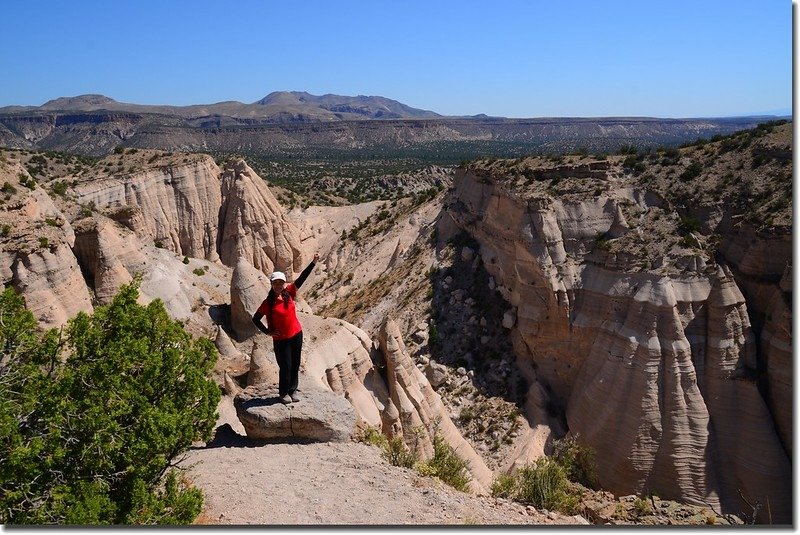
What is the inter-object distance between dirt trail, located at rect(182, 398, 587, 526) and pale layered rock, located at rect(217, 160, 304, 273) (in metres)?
31.7

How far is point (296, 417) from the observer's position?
10852mm

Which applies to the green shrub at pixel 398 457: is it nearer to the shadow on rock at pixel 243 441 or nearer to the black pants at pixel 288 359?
the shadow on rock at pixel 243 441

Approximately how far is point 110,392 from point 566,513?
27.7 feet

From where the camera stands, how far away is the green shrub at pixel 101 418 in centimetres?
665

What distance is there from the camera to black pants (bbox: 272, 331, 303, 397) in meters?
10.2

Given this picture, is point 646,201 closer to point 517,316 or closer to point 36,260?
point 517,316

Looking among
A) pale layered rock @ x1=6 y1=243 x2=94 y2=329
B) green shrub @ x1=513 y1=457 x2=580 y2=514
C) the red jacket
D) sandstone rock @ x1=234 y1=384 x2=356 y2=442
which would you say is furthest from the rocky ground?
pale layered rock @ x1=6 y1=243 x2=94 y2=329

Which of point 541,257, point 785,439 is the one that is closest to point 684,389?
point 785,439

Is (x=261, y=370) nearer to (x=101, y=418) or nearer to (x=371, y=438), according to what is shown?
(x=371, y=438)

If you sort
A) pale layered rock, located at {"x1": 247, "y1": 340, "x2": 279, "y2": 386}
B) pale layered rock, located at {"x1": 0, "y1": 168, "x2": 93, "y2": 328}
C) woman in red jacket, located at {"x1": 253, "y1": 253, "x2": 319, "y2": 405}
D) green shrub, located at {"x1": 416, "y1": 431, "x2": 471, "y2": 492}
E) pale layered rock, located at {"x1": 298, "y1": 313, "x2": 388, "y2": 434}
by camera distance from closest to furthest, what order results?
woman in red jacket, located at {"x1": 253, "y1": 253, "x2": 319, "y2": 405}
green shrub, located at {"x1": 416, "y1": 431, "x2": 471, "y2": 492}
pale layered rock, located at {"x1": 0, "y1": 168, "x2": 93, "y2": 328}
pale layered rock, located at {"x1": 247, "y1": 340, "x2": 279, "y2": 386}
pale layered rock, located at {"x1": 298, "y1": 313, "x2": 388, "y2": 434}

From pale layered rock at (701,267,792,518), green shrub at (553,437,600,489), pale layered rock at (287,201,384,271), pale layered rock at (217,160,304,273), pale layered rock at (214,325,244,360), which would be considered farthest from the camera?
pale layered rock at (287,201,384,271)

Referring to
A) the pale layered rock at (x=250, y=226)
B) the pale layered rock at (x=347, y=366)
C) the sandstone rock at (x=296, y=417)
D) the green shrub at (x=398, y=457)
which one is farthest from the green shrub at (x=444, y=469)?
the pale layered rock at (x=250, y=226)

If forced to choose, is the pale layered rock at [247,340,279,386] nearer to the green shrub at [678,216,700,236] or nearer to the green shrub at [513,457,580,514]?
the green shrub at [513,457,580,514]

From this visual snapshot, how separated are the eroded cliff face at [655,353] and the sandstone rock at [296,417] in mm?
13777
